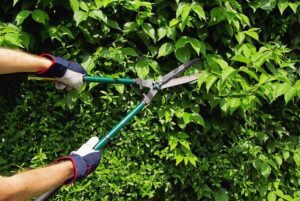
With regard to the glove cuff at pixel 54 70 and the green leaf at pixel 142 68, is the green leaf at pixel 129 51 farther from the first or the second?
the glove cuff at pixel 54 70

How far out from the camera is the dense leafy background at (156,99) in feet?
11.5

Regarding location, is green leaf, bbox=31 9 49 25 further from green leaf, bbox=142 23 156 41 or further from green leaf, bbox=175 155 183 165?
green leaf, bbox=175 155 183 165

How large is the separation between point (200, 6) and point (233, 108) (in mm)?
653

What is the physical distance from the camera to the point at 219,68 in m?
3.61

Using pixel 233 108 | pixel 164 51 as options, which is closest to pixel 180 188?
pixel 233 108

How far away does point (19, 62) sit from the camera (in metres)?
2.81

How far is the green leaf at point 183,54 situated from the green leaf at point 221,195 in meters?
0.89

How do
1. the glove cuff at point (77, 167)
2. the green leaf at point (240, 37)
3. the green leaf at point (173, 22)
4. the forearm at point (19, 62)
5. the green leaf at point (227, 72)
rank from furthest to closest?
the green leaf at point (240, 37) → the green leaf at point (173, 22) → the green leaf at point (227, 72) → the forearm at point (19, 62) → the glove cuff at point (77, 167)

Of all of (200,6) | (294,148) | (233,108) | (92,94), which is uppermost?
(200,6)

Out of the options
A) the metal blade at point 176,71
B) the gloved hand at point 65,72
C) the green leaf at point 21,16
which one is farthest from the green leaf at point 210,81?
the green leaf at point 21,16

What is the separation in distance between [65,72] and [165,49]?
31.9 inches

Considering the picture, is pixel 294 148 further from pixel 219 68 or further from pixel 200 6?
pixel 200 6

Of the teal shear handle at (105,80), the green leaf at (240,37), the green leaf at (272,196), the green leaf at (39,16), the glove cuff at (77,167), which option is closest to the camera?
the glove cuff at (77,167)

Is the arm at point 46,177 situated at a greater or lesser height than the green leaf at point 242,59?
greater
